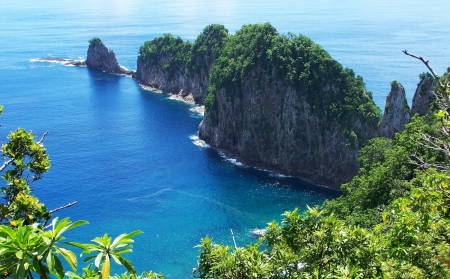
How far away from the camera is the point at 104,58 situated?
149 metres

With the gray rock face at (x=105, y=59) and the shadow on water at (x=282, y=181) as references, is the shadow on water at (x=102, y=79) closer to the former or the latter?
the gray rock face at (x=105, y=59)

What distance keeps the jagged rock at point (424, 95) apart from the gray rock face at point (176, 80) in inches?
2533

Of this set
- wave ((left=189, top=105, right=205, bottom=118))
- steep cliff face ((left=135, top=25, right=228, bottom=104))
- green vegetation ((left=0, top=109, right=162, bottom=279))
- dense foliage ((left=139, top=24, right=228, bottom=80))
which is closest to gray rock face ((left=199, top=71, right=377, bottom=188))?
wave ((left=189, top=105, right=205, bottom=118))

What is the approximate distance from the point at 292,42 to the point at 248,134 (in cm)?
1781

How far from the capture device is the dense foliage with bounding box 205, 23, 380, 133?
241 feet

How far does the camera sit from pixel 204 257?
16.9m

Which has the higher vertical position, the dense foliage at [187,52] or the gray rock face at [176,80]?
the dense foliage at [187,52]

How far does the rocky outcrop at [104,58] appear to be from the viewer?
147000 millimetres

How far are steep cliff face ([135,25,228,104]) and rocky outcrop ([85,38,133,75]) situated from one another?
10.5 metres

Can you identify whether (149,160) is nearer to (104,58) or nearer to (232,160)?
(232,160)

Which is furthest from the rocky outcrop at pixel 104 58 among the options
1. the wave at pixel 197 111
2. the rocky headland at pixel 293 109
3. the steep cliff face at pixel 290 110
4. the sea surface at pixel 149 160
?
the steep cliff face at pixel 290 110

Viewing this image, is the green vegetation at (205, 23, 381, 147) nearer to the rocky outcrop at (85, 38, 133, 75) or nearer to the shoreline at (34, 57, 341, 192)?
the shoreline at (34, 57, 341, 192)

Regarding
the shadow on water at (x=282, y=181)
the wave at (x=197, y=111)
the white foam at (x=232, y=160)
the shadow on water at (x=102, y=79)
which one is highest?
the shadow on water at (x=102, y=79)

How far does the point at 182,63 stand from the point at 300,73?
52.9 meters
